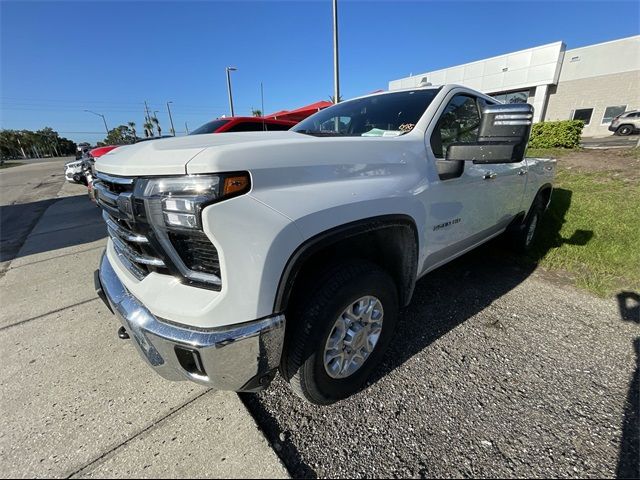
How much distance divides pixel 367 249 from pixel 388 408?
0.96 meters

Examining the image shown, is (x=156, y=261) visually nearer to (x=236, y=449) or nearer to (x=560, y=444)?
(x=236, y=449)

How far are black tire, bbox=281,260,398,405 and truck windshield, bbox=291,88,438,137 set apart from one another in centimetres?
101

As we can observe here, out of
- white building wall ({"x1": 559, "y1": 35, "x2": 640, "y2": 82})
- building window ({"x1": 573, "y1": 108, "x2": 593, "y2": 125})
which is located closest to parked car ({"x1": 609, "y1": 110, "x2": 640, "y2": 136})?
building window ({"x1": 573, "y1": 108, "x2": 593, "y2": 125})

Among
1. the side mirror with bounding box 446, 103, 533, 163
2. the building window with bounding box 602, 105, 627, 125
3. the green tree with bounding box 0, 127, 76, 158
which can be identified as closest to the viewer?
the side mirror with bounding box 446, 103, 533, 163

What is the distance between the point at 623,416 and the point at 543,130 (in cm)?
1316

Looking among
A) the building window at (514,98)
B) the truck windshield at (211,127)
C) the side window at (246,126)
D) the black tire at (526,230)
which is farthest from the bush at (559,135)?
the truck windshield at (211,127)

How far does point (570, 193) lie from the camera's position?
5.79 meters

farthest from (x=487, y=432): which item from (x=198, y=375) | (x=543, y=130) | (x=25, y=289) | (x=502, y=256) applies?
(x=543, y=130)

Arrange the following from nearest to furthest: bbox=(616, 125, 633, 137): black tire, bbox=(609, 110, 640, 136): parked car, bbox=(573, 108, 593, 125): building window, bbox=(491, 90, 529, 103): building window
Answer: bbox=(491, 90, 529, 103): building window → bbox=(609, 110, 640, 136): parked car → bbox=(616, 125, 633, 137): black tire → bbox=(573, 108, 593, 125): building window

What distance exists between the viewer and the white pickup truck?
1.30 m

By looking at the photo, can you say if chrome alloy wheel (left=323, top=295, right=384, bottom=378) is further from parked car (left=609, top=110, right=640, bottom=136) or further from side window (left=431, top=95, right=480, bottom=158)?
parked car (left=609, top=110, right=640, bottom=136)

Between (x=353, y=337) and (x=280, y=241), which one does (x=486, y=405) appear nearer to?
(x=353, y=337)

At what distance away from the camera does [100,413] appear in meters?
1.90

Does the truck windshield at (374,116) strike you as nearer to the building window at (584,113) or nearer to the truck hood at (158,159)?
the truck hood at (158,159)
